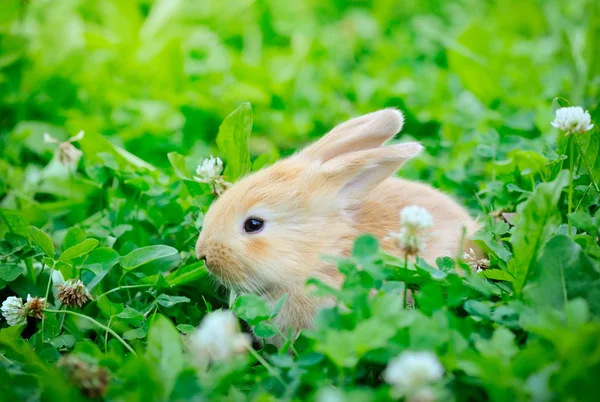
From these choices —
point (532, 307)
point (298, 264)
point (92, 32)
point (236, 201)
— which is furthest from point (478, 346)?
point (92, 32)

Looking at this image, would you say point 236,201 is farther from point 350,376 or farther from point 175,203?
point 350,376

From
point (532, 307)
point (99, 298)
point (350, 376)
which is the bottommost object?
point (99, 298)

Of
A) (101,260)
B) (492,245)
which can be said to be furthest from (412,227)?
(101,260)

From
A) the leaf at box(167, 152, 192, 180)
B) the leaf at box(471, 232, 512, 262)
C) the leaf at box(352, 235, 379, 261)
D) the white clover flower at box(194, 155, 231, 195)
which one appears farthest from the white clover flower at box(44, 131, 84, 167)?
the leaf at box(471, 232, 512, 262)

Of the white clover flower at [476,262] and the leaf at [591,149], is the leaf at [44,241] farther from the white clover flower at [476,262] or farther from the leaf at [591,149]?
the leaf at [591,149]

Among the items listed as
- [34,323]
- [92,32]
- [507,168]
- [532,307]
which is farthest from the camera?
[92,32]
